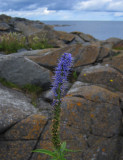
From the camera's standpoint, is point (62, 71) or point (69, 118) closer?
point (62, 71)

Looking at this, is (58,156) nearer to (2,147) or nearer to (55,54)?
(2,147)

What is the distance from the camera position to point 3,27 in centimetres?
2517

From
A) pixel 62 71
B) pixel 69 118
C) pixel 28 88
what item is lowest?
pixel 69 118

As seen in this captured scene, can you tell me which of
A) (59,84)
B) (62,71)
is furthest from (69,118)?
(62,71)

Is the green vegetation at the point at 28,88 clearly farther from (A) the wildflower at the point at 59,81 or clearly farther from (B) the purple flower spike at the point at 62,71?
(B) the purple flower spike at the point at 62,71

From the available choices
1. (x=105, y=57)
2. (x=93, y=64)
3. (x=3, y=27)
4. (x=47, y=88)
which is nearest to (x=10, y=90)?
(x=47, y=88)

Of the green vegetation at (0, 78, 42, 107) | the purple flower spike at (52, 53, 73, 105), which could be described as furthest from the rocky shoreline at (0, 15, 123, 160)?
the purple flower spike at (52, 53, 73, 105)

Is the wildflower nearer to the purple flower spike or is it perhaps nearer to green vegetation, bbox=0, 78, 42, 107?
the purple flower spike

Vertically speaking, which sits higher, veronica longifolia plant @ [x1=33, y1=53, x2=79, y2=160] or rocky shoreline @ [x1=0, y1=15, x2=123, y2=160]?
veronica longifolia plant @ [x1=33, y1=53, x2=79, y2=160]

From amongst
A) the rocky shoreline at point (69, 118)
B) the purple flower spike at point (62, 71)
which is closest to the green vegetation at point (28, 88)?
the rocky shoreline at point (69, 118)

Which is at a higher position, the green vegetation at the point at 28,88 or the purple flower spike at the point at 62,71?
the purple flower spike at the point at 62,71

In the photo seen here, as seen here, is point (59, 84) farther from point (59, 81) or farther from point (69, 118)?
point (69, 118)

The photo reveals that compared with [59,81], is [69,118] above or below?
below

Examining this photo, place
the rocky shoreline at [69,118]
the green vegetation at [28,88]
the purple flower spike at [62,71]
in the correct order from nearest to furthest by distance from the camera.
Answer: the purple flower spike at [62,71] → the rocky shoreline at [69,118] → the green vegetation at [28,88]
